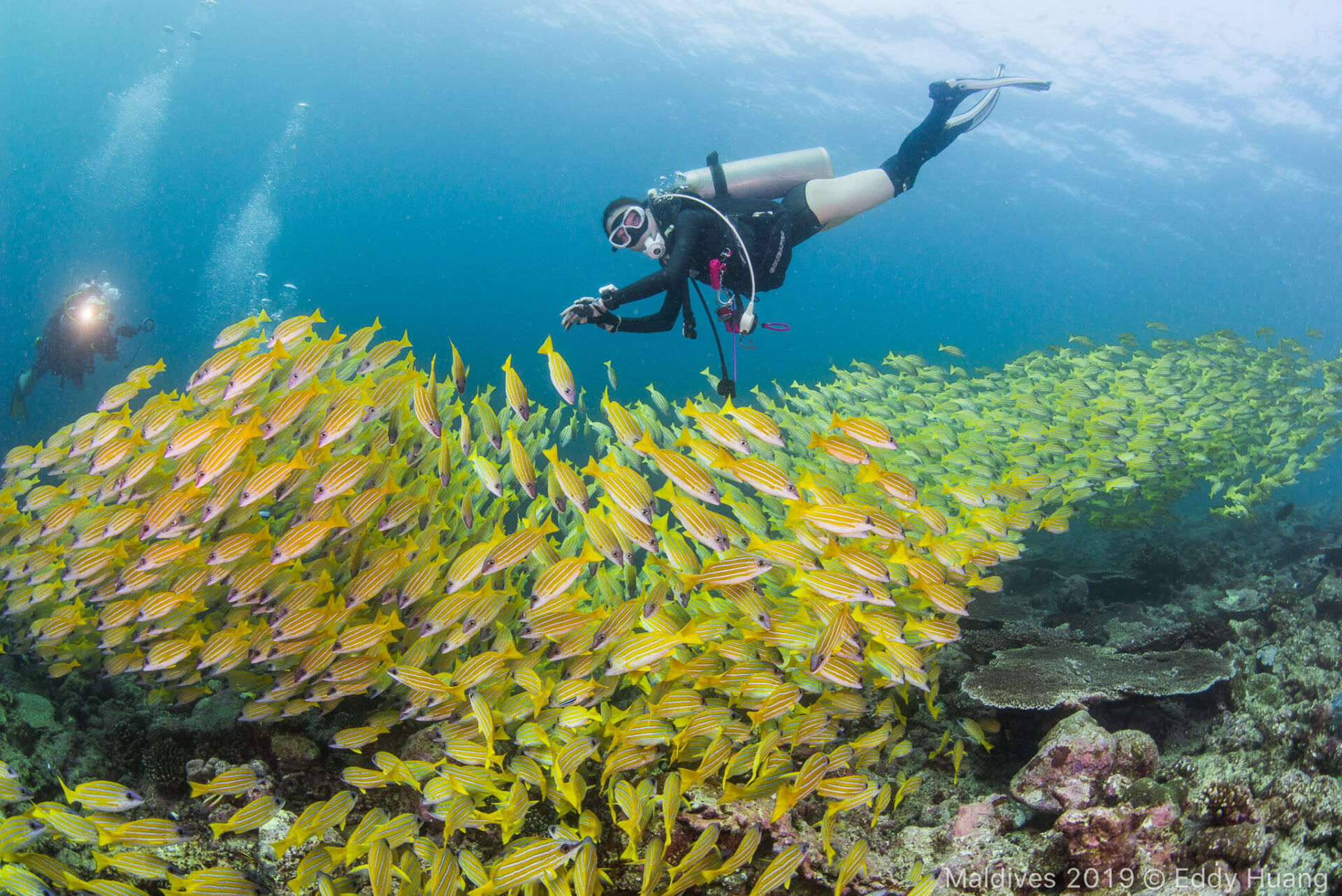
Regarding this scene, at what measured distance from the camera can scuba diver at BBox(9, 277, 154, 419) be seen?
11945mm

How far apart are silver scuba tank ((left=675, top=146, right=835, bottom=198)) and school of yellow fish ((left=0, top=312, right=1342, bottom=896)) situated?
4784mm

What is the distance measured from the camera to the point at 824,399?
25.0ft

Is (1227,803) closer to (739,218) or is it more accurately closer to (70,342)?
(739,218)

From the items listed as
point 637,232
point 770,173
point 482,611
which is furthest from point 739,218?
point 482,611

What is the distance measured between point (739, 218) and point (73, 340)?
570 inches

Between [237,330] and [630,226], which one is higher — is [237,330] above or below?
below

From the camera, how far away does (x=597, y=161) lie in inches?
2493

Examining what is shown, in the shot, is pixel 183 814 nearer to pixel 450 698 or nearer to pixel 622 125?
pixel 450 698

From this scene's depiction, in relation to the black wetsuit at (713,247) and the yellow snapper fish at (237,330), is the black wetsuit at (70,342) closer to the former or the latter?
the yellow snapper fish at (237,330)

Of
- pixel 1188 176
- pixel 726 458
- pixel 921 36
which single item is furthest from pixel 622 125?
pixel 726 458

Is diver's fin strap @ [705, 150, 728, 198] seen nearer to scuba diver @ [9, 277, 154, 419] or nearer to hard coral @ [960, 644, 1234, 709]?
hard coral @ [960, 644, 1234, 709]

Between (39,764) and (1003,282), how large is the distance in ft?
311

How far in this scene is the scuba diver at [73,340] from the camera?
11945 mm

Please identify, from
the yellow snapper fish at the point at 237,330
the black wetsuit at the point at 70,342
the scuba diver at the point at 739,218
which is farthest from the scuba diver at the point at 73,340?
the scuba diver at the point at 739,218
